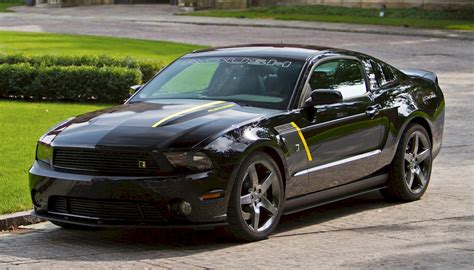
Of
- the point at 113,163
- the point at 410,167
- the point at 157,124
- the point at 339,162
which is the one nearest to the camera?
the point at 113,163

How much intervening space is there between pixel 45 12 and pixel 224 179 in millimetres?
45910

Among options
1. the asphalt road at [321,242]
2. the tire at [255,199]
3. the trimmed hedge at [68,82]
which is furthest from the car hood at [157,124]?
the trimmed hedge at [68,82]

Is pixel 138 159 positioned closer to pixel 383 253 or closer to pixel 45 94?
pixel 383 253

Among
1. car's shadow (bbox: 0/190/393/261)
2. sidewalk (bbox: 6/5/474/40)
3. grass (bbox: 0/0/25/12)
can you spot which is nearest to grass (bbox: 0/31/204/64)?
sidewalk (bbox: 6/5/474/40)

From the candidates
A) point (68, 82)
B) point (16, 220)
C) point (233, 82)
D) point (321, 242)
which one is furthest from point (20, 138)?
point (321, 242)

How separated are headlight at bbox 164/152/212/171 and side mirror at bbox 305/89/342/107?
1.41m

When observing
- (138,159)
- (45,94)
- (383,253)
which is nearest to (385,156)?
(383,253)

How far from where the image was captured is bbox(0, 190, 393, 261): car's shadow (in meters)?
8.09

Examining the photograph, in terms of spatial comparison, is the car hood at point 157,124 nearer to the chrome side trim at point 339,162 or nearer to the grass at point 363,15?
the chrome side trim at point 339,162

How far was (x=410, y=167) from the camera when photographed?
1048 cm

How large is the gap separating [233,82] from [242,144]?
128 centimetres

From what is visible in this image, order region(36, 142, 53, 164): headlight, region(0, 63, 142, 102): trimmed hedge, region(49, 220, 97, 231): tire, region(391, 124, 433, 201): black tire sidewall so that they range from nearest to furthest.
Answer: region(36, 142, 53, 164): headlight
region(49, 220, 97, 231): tire
region(391, 124, 433, 201): black tire sidewall
region(0, 63, 142, 102): trimmed hedge

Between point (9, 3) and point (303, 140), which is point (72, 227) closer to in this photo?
point (303, 140)

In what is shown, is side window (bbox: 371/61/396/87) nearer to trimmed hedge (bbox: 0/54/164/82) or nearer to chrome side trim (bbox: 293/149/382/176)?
chrome side trim (bbox: 293/149/382/176)
